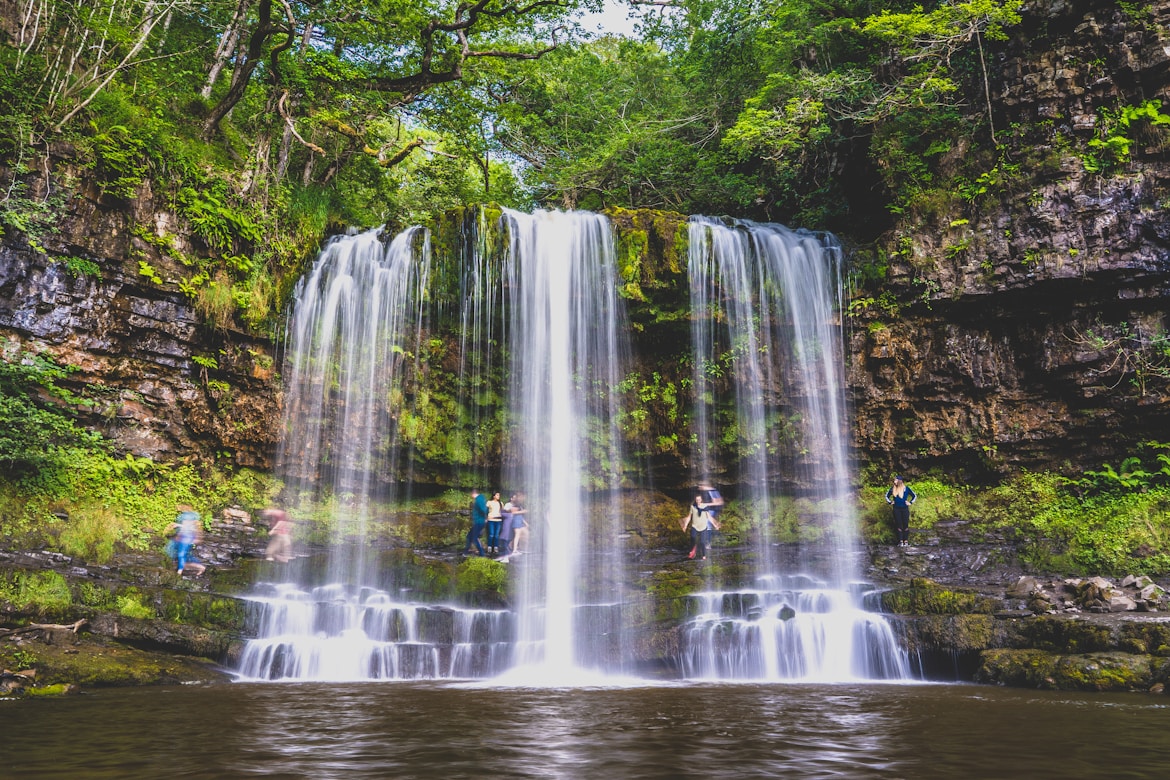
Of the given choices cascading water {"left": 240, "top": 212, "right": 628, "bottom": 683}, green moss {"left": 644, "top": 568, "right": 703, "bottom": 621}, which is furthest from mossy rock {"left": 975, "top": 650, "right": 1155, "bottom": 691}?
cascading water {"left": 240, "top": 212, "right": 628, "bottom": 683}

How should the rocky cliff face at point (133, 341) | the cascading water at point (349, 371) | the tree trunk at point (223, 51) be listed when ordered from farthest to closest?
1. the tree trunk at point (223, 51)
2. the cascading water at point (349, 371)
3. the rocky cliff face at point (133, 341)

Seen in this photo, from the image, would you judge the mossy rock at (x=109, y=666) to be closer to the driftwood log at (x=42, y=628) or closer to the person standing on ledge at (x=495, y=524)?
the driftwood log at (x=42, y=628)

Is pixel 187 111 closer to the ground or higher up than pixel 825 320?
higher up

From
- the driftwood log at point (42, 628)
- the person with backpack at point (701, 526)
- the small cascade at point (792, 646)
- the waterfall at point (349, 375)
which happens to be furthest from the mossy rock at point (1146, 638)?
the waterfall at point (349, 375)

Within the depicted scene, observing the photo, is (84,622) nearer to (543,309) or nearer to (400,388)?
(400,388)

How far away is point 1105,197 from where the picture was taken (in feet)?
40.0

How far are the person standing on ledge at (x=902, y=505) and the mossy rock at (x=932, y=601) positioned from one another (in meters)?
3.46

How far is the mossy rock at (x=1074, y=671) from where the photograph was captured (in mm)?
7098

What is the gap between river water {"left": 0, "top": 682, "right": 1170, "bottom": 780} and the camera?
360 centimetres

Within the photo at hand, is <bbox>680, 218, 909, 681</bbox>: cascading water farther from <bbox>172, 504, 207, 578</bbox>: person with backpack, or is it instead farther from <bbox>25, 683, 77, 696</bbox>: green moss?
<bbox>25, 683, 77, 696</bbox>: green moss

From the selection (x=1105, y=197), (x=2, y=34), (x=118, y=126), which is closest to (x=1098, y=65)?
(x=1105, y=197)

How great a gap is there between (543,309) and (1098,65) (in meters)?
11.7

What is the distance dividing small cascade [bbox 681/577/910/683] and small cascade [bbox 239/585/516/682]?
2.87 m

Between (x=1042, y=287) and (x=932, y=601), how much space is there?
696cm
